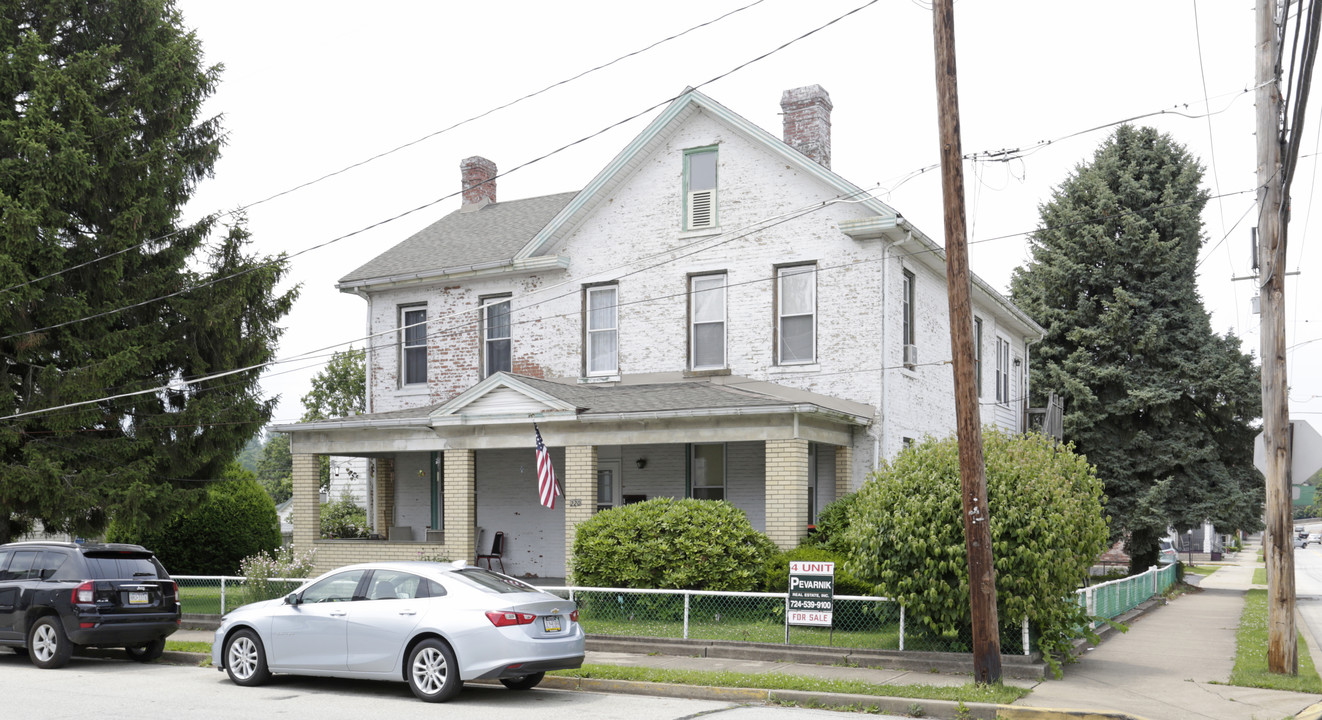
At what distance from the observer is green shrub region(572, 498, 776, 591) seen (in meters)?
17.0

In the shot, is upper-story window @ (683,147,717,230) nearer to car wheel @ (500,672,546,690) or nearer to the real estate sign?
the real estate sign

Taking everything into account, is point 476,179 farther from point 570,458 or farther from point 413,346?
point 570,458

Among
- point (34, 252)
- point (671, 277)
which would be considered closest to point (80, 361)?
point (34, 252)

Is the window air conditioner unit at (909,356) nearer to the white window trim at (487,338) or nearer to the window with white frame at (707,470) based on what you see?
the window with white frame at (707,470)

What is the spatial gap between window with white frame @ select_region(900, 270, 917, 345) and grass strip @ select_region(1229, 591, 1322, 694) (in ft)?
24.9

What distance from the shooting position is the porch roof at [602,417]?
18.4 m

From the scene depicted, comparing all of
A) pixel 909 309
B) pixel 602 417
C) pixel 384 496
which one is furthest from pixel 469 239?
pixel 909 309

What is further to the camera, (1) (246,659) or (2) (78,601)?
(2) (78,601)

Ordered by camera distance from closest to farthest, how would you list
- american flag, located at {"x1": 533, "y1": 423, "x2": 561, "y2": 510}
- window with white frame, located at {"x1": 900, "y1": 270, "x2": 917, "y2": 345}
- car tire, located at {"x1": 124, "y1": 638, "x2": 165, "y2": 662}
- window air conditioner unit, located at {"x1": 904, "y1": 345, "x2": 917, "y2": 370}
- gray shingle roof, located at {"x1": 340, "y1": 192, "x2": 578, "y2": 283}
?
car tire, located at {"x1": 124, "y1": 638, "x2": 165, "y2": 662} → american flag, located at {"x1": 533, "y1": 423, "x2": 561, "y2": 510} → window air conditioner unit, located at {"x1": 904, "y1": 345, "x2": 917, "y2": 370} → window with white frame, located at {"x1": 900, "y1": 270, "x2": 917, "y2": 345} → gray shingle roof, located at {"x1": 340, "y1": 192, "x2": 578, "y2": 283}

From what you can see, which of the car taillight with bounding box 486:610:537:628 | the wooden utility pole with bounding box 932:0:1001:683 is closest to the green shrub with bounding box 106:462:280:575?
the car taillight with bounding box 486:610:537:628

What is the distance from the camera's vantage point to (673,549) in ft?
56.4

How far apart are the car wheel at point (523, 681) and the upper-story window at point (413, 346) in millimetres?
13420

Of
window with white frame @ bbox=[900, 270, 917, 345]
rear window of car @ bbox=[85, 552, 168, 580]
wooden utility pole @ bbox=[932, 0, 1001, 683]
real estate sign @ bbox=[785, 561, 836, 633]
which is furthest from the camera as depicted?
window with white frame @ bbox=[900, 270, 917, 345]

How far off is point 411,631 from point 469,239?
52.0 feet
